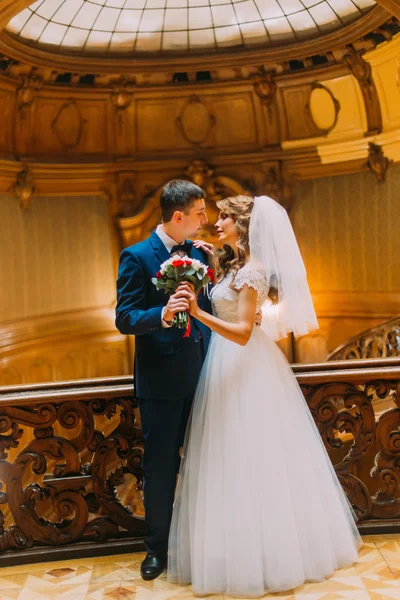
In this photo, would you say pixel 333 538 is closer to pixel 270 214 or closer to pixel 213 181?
pixel 270 214

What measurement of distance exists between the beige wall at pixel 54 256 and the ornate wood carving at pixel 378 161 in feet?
13.8

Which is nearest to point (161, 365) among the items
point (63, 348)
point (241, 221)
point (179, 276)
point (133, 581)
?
point (179, 276)

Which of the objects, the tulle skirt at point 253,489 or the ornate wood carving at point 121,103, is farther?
the ornate wood carving at point 121,103

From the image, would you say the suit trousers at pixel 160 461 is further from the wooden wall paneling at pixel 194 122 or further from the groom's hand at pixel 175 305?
the wooden wall paneling at pixel 194 122

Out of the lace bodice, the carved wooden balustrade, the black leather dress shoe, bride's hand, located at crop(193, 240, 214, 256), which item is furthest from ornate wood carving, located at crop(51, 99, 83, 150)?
the black leather dress shoe

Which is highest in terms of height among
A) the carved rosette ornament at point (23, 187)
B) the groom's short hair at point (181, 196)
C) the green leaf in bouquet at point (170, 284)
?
the carved rosette ornament at point (23, 187)

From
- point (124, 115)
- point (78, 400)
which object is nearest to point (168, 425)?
point (78, 400)

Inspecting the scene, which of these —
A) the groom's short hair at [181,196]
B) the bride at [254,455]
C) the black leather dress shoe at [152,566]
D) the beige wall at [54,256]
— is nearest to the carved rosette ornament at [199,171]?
the beige wall at [54,256]

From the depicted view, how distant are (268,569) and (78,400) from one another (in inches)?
56.4

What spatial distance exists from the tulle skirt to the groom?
0.09m

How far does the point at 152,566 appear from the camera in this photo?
3.87m

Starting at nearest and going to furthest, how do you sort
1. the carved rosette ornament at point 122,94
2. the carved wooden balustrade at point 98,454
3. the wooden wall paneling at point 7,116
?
the carved wooden balustrade at point 98,454, the wooden wall paneling at point 7,116, the carved rosette ornament at point 122,94

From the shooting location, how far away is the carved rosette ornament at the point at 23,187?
1095 centimetres

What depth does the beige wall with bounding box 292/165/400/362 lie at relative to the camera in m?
11.2
